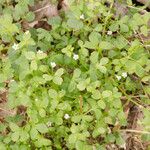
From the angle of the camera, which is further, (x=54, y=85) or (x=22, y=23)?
(x=22, y=23)

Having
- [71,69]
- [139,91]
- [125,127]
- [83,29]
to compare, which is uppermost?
[83,29]

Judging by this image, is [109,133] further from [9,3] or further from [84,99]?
[9,3]

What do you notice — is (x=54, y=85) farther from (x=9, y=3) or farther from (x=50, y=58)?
(x=9, y=3)

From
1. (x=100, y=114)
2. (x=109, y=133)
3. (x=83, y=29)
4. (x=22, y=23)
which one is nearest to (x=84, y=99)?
(x=100, y=114)

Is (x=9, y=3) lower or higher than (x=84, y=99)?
higher

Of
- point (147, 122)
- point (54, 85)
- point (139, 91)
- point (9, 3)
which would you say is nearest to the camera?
point (147, 122)

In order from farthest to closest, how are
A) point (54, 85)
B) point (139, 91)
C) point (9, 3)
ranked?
point (9, 3) → point (139, 91) → point (54, 85)
